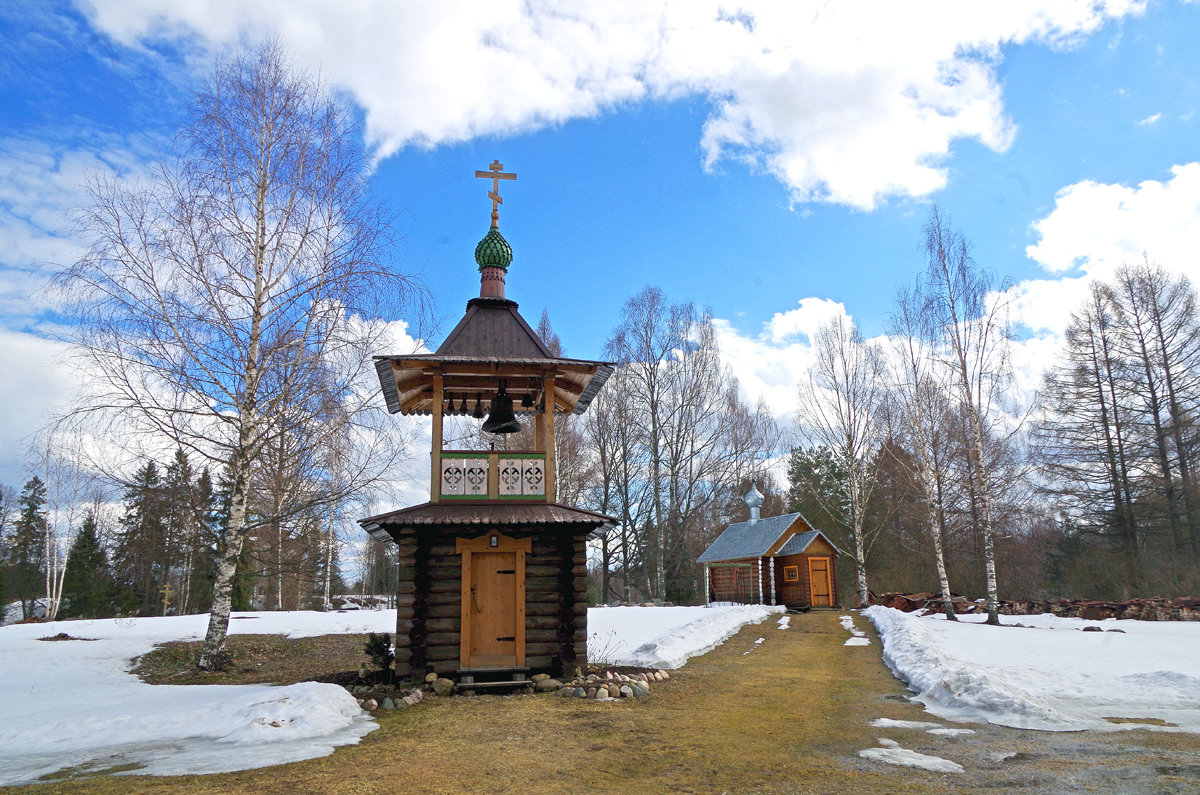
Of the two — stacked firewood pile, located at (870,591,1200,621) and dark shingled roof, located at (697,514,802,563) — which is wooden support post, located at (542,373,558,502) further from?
dark shingled roof, located at (697,514,802,563)

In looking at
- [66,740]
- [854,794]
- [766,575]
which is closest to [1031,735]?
[854,794]

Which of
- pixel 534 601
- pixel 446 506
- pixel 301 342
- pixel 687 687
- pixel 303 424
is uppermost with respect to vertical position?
pixel 301 342

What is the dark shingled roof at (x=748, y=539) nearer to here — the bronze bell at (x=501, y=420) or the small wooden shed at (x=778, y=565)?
the small wooden shed at (x=778, y=565)

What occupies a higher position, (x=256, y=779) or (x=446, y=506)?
(x=446, y=506)

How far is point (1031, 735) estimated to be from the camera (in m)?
6.94

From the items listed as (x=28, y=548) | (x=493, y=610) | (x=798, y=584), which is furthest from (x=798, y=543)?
(x=28, y=548)

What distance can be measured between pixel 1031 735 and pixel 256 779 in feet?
25.1

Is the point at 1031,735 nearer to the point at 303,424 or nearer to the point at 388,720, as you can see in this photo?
the point at 388,720

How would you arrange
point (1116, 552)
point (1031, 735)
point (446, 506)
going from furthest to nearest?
point (1116, 552)
point (446, 506)
point (1031, 735)

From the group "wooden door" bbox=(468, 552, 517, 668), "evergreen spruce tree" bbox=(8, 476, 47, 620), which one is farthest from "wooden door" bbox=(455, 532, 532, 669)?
"evergreen spruce tree" bbox=(8, 476, 47, 620)

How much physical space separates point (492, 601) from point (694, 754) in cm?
529

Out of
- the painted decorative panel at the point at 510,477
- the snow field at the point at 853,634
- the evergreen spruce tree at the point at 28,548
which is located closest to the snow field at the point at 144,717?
the painted decorative panel at the point at 510,477

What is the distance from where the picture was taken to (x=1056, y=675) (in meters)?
10.2

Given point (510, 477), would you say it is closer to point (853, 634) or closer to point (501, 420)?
point (501, 420)
